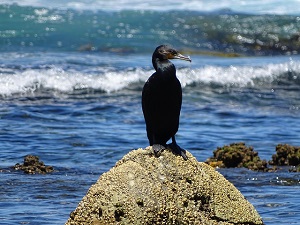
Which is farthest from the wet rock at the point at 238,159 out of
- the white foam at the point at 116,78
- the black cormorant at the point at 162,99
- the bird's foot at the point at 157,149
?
the white foam at the point at 116,78

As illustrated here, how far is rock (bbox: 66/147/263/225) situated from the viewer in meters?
7.26

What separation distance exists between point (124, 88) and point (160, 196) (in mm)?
12959

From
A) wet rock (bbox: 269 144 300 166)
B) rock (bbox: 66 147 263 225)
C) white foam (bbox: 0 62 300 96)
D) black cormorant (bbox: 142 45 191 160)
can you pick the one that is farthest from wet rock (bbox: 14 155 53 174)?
white foam (bbox: 0 62 300 96)

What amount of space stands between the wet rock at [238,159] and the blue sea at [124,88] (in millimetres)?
195

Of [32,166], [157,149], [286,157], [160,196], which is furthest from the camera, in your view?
[286,157]

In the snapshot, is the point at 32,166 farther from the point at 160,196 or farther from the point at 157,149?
the point at 160,196

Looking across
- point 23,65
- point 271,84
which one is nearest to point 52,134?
point 23,65

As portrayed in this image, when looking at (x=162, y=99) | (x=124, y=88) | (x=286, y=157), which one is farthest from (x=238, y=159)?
(x=124, y=88)

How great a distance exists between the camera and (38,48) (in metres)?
26.1

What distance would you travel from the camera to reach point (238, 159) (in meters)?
12.5

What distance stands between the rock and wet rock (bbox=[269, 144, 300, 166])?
4916 mm

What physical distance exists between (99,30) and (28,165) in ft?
59.2

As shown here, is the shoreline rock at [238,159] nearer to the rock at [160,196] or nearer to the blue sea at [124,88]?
the blue sea at [124,88]

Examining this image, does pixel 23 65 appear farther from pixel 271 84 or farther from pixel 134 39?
pixel 134 39
